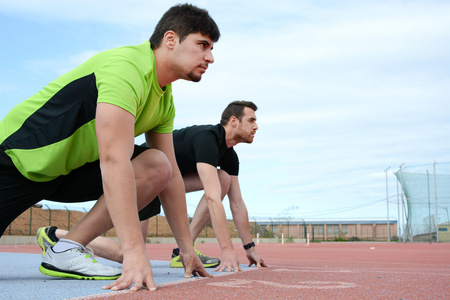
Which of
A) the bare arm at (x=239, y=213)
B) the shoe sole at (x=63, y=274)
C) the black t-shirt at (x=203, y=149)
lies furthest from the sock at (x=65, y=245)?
the bare arm at (x=239, y=213)

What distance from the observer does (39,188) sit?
2.80 metres

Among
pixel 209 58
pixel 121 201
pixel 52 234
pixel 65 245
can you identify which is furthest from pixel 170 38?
pixel 52 234

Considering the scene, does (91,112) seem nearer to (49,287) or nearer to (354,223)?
(49,287)

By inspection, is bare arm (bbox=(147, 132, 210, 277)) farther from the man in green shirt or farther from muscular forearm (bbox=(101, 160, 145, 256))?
muscular forearm (bbox=(101, 160, 145, 256))

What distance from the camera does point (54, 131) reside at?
2518 millimetres

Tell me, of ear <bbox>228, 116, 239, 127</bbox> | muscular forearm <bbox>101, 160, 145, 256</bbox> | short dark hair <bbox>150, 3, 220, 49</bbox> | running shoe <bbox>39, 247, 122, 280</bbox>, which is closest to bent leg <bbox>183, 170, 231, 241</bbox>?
ear <bbox>228, 116, 239, 127</bbox>

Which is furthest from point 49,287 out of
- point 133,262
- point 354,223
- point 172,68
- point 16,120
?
point 354,223

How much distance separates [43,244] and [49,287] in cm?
90

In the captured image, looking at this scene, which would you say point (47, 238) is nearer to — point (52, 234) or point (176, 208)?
point (52, 234)

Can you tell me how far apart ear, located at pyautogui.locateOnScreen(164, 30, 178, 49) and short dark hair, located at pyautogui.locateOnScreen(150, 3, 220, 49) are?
2cm

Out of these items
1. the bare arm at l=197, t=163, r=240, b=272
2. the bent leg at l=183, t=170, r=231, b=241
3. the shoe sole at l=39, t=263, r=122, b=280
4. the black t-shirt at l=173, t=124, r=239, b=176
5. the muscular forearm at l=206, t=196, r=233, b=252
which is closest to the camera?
the shoe sole at l=39, t=263, r=122, b=280

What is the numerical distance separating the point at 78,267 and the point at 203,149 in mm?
1767

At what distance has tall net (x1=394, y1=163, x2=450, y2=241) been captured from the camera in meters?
23.4

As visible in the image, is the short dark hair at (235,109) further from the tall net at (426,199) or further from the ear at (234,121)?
the tall net at (426,199)
